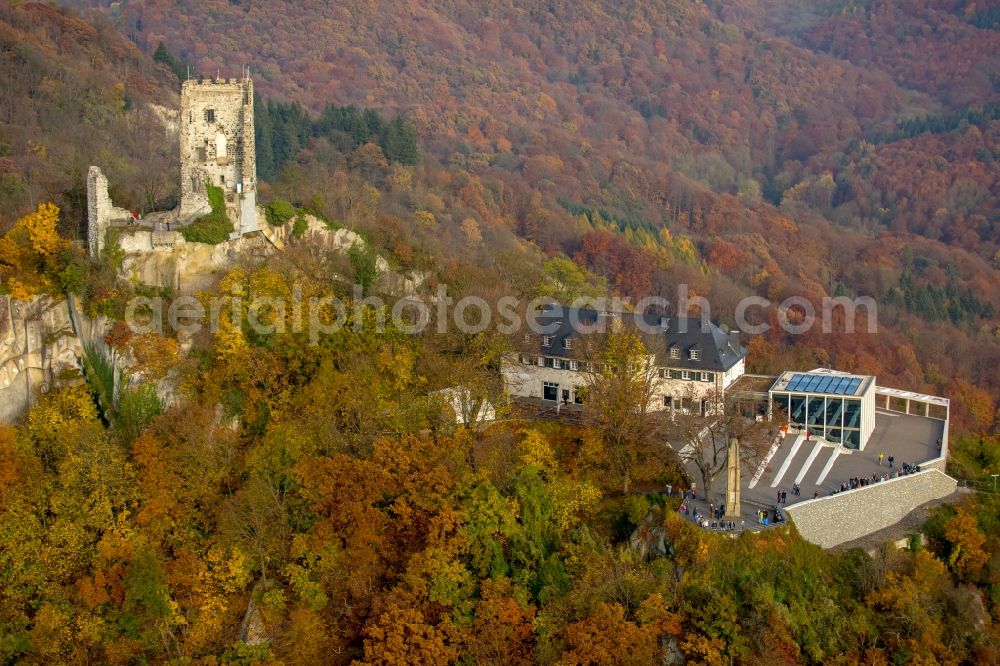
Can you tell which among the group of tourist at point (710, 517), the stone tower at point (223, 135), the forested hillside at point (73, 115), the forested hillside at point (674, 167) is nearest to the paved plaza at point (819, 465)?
the group of tourist at point (710, 517)

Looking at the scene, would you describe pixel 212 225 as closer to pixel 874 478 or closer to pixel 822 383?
pixel 822 383

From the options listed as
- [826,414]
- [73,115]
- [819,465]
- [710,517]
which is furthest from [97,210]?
[826,414]

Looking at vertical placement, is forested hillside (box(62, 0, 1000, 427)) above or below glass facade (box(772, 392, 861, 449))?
below

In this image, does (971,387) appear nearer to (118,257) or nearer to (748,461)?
(748,461)

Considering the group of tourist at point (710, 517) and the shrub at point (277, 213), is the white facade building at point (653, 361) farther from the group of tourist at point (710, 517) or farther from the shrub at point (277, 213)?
the shrub at point (277, 213)

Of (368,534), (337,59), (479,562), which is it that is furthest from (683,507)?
(337,59)

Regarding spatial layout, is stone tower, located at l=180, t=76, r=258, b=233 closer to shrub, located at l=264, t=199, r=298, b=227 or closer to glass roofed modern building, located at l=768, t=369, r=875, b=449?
shrub, located at l=264, t=199, r=298, b=227

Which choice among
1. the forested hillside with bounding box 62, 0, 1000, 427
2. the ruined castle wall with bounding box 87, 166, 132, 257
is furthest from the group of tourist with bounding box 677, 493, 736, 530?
the ruined castle wall with bounding box 87, 166, 132, 257
